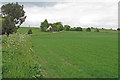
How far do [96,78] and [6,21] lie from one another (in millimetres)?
31926

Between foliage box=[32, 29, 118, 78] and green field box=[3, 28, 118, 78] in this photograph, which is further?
foliage box=[32, 29, 118, 78]

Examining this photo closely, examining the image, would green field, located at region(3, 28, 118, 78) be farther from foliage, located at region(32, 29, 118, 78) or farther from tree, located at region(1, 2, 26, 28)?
tree, located at region(1, 2, 26, 28)

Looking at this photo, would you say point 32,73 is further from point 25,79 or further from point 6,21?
point 6,21

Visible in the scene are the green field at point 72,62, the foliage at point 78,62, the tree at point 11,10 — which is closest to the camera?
the green field at point 72,62

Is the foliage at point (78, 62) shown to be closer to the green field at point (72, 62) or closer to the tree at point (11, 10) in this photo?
the green field at point (72, 62)

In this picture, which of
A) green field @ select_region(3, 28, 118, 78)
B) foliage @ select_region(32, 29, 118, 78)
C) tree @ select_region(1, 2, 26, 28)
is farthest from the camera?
tree @ select_region(1, 2, 26, 28)

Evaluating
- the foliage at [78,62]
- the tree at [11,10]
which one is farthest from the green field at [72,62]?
the tree at [11,10]

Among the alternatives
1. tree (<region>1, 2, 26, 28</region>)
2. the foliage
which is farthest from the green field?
tree (<region>1, 2, 26, 28</region>)

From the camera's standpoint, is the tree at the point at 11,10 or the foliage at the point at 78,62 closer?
the foliage at the point at 78,62

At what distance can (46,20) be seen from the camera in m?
105

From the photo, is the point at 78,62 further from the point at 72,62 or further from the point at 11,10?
the point at 11,10

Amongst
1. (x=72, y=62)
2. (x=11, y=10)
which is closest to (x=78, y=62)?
(x=72, y=62)

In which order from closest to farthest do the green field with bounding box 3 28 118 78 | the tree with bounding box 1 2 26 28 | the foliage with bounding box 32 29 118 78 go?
1. the green field with bounding box 3 28 118 78
2. the foliage with bounding box 32 29 118 78
3. the tree with bounding box 1 2 26 28

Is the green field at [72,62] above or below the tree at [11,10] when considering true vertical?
below
